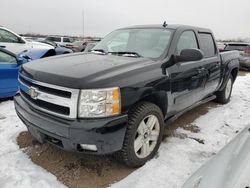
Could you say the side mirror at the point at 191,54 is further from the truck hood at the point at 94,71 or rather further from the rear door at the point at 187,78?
the truck hood at the point at 94,71

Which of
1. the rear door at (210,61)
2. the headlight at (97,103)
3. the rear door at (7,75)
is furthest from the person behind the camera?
the rear door at (7,75)

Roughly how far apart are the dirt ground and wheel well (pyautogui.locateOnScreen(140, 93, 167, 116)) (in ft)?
2.89

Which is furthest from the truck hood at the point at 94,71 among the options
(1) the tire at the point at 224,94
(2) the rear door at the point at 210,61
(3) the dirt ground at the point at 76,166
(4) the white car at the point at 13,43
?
(4) the white car at the point at 13,43

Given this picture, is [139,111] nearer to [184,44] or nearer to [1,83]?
[184,44]

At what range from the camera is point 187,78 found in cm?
352

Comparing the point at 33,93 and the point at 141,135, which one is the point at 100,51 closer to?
the point at 33,93

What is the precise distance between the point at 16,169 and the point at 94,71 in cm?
151

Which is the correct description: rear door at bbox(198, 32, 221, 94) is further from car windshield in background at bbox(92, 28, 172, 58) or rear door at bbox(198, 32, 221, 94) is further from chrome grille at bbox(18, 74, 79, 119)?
chrome grille at bbox(18, 74, 79, 119)

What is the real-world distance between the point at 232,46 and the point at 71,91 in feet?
48.3

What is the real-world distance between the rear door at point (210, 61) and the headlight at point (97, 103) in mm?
2412

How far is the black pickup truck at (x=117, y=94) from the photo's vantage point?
2.31m

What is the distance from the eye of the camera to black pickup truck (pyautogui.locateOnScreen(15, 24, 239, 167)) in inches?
90.8

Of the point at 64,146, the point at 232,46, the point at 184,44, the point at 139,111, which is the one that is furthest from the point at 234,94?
the point at 232,46

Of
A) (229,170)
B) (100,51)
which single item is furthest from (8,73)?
(229,170)
